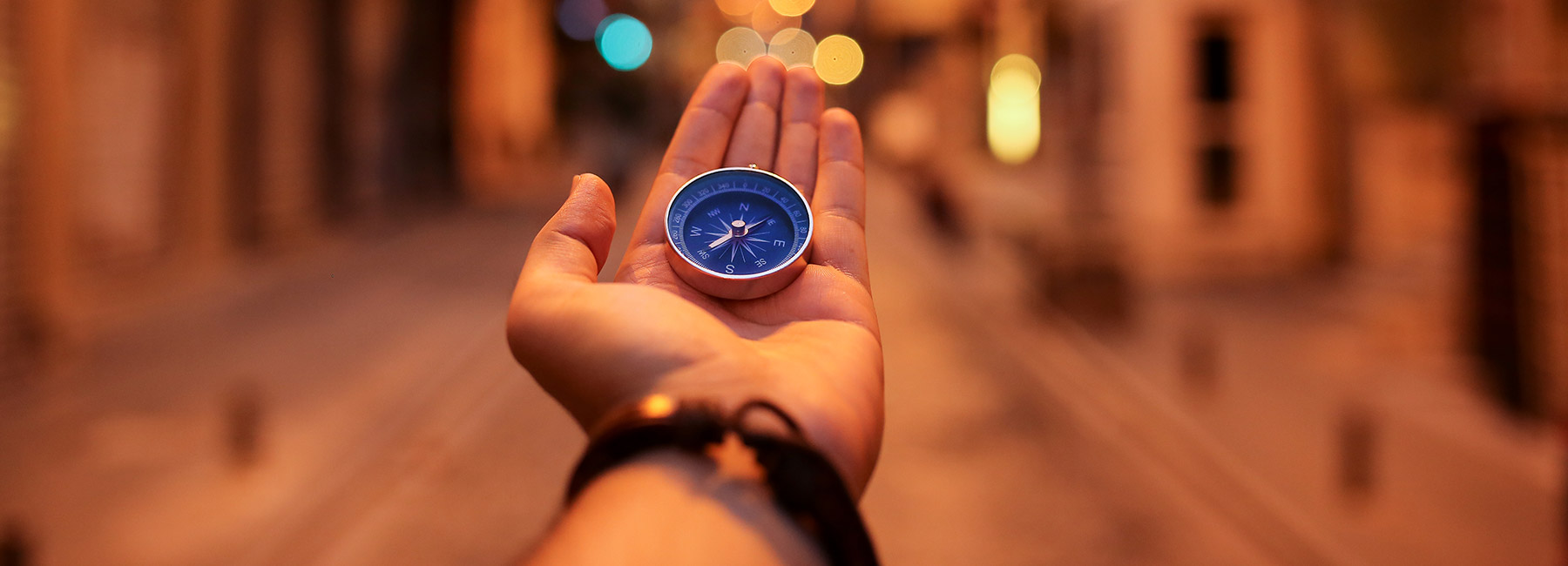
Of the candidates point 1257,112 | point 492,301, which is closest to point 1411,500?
point 492,301

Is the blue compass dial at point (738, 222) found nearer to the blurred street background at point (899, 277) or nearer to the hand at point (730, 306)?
the hand at point (730, 306)

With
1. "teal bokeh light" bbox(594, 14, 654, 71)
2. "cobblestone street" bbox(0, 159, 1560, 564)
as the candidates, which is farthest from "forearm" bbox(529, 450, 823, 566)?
"teal bokeh light" bbox(594, 14, 654, 71)

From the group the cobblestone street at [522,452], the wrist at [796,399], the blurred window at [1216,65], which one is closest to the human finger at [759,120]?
the cobblestone street at [522,452]

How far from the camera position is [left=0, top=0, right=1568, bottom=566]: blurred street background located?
3.75 m

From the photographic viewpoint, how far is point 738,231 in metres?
1.77

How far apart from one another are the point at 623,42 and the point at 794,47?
45.1 inches

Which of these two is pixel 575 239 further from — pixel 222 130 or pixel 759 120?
pixel 222 130

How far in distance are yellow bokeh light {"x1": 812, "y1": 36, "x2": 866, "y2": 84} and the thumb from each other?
1.45ft

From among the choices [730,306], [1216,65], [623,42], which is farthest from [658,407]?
[1216,65]

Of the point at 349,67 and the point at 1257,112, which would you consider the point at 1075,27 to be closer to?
the point at 1257,112

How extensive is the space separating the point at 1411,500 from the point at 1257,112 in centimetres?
826

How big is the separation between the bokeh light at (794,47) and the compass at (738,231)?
252 millimetres

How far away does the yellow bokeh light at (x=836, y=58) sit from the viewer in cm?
181

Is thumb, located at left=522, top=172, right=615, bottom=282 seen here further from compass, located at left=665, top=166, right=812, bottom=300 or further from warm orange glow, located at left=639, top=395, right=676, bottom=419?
warm orange glow, located at left=639, top=395, right=676, bottom=419
